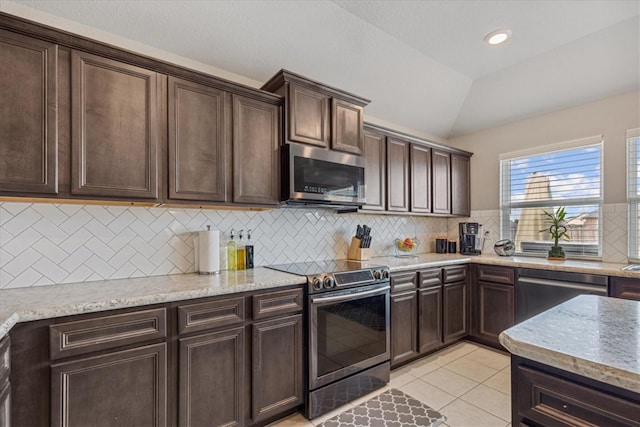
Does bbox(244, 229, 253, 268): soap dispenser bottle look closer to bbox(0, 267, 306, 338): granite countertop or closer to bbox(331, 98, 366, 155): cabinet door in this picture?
bbox(0, 267, 306, 338): granite countertop

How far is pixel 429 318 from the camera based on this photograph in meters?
3.07

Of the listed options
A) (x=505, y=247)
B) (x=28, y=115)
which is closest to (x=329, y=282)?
(x=28, y=115)

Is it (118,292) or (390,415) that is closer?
(118,292)

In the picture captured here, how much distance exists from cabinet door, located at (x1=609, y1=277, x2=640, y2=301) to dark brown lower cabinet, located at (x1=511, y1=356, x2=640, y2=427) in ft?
7.55

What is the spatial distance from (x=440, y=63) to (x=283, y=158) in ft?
6.80

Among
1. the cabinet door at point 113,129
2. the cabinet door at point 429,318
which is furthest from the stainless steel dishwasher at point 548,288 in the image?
the cabinet door at point 113,129

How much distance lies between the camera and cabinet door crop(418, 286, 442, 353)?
2.98m

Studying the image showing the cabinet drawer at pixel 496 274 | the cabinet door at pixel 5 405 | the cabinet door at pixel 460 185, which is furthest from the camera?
the cabinet door at pixel 460 185

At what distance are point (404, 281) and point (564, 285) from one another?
4.67ft

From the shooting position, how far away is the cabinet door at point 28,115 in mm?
1544

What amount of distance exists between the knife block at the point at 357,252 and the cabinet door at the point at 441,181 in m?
1.19

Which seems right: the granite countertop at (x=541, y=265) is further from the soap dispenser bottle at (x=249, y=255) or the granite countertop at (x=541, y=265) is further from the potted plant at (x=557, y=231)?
the soap dispenser bottle at (x=249, y=255)

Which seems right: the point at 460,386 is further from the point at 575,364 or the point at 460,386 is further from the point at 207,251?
the point at 207,251

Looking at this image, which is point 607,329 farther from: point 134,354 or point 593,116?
point 593,116
